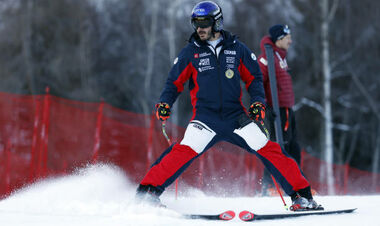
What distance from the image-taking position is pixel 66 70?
21.4 m

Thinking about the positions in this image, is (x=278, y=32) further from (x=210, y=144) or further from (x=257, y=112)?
(x=210, y=144)

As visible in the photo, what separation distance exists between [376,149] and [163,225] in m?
19.9

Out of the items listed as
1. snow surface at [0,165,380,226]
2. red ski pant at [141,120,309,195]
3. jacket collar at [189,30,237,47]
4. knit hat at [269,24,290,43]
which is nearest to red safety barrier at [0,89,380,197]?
snow surface at [0,165,380,226]

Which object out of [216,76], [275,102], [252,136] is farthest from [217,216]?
[275,102]

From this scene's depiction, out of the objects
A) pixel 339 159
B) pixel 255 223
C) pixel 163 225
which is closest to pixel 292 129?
pixel 255 223

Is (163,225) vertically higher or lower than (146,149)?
lower

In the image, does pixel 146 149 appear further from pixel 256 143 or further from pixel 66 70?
pixel 66 70

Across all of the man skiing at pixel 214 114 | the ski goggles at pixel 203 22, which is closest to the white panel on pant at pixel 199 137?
the man skiing at pixel 214 114

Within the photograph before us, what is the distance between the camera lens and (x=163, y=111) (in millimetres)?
3557

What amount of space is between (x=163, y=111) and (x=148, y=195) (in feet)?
2.05

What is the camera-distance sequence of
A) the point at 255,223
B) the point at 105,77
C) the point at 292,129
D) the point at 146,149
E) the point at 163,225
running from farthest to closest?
the point at 105,77, the point at 146,149, the point at 292,129, the point at 255,223, the point at 163,225

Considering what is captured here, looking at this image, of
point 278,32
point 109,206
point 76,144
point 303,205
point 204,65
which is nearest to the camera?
point 109,206

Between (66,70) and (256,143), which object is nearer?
(256,143)

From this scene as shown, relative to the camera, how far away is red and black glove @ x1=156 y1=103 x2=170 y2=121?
3547 millimetres
